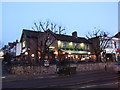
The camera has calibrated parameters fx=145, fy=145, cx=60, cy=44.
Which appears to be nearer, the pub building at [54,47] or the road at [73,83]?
the road at [73,83]

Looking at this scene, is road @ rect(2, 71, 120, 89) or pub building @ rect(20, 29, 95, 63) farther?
pub building @ rect(20, 29, 95, 63)

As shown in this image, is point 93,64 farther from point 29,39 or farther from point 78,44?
point 29,39

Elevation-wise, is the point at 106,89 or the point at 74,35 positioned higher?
the point at 74,35

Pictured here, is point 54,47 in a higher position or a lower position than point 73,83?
higher

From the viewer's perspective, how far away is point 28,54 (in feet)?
127

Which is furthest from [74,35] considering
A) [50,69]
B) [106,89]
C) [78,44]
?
[106,89]

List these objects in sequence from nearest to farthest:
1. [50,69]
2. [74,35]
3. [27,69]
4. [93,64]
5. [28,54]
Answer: [27,69] → [50,69] → [93,64] → [28,54] → [74,35]

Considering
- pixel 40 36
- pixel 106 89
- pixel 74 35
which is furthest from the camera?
pixel 74 35

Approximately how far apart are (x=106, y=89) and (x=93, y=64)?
2172cm

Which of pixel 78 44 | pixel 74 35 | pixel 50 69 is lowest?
pixel 50 69

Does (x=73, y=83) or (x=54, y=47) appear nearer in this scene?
(x=73, y=83)

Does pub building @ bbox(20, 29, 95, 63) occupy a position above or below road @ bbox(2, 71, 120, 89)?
above

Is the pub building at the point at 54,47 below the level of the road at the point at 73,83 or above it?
above

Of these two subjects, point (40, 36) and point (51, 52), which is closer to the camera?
point (51, 52)
